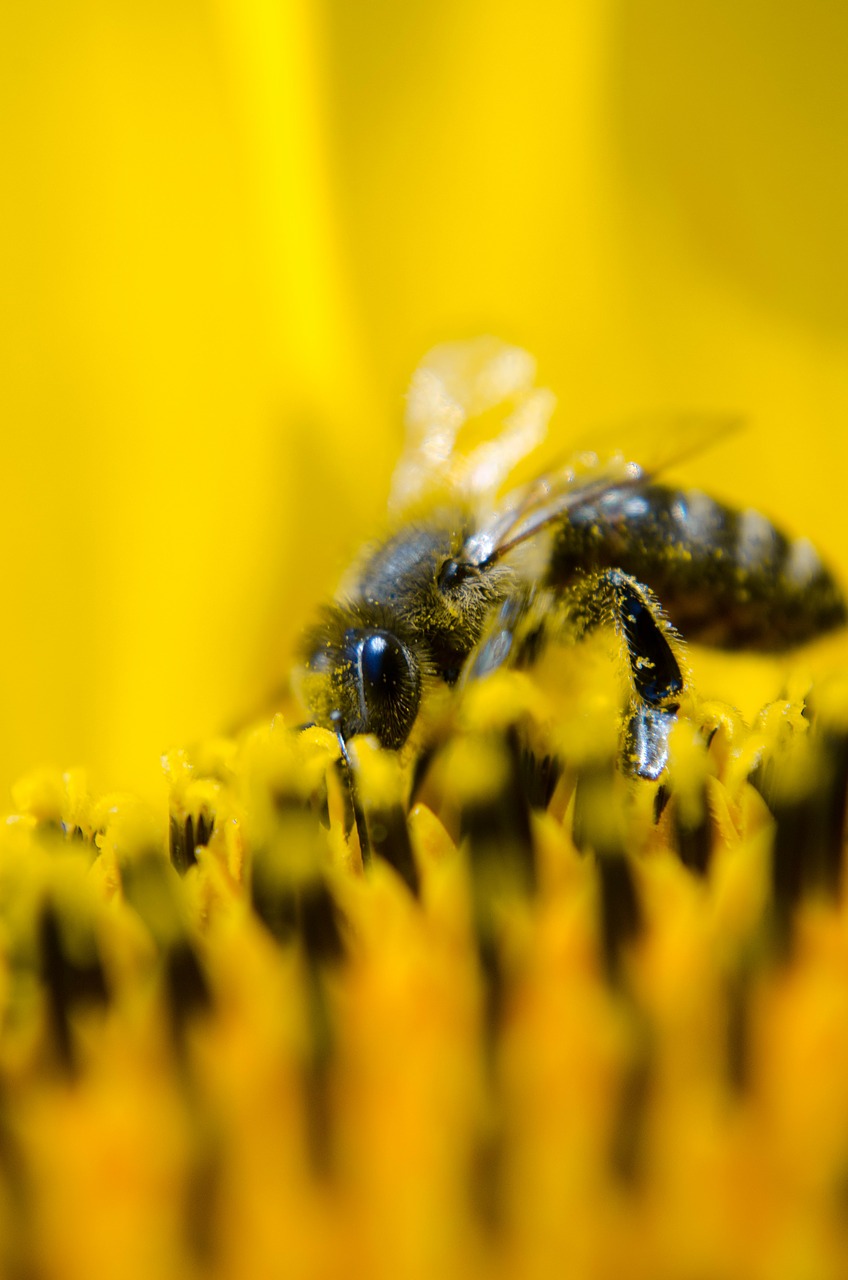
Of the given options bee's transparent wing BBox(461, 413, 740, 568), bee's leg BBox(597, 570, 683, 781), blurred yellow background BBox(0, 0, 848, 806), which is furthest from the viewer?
blurred yellow background BBox(0, 0, 848, 806)

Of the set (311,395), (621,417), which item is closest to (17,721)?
(311,395)

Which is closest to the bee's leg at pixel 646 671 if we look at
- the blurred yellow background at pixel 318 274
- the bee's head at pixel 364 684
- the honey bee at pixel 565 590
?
the honey bee at pixel 565 590

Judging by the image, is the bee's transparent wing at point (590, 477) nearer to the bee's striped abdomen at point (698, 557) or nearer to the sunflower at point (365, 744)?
the bee's striped abdomen at point (698, 557)

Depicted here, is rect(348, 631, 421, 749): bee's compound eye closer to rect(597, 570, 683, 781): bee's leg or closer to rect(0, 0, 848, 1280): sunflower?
rect(0, 0, 848, 1280): sunflower

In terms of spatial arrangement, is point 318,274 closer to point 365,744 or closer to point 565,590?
point 565,590

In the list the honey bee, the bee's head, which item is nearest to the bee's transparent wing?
the honey bee
